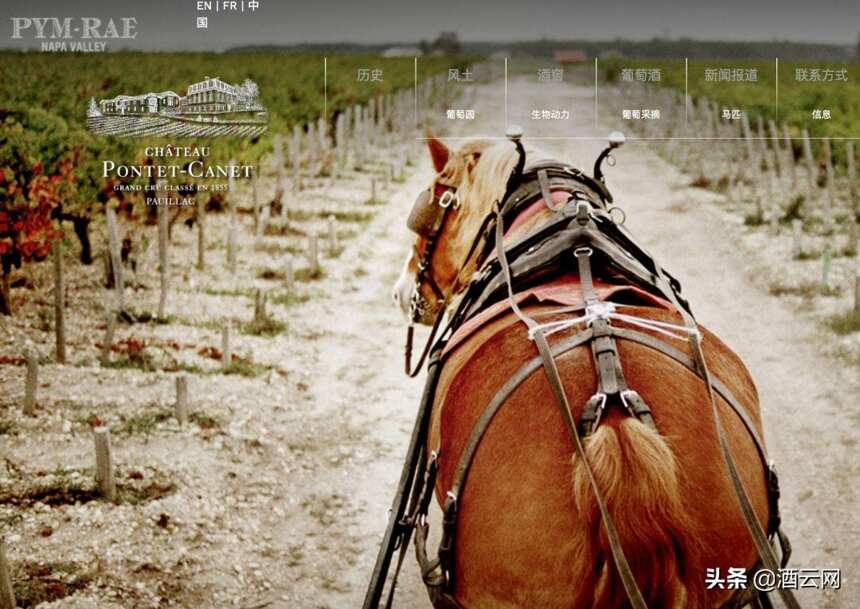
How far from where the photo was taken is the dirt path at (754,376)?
3883 mm

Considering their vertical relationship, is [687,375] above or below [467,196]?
below

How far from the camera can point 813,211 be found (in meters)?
10.6

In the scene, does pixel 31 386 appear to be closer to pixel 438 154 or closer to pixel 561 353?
pixel 438 154

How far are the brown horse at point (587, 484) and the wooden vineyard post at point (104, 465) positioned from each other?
2.10 metres

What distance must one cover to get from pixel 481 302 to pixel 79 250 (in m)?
6.51

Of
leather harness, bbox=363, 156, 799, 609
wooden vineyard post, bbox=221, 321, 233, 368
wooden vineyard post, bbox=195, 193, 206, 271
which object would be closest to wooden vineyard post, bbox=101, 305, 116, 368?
wooden vineyard post, bbox=221, 321, 233, 368

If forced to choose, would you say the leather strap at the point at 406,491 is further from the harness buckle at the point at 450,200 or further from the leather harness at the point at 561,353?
the harness buckle at the point at 450,200

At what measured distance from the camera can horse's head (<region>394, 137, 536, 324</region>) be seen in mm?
3008

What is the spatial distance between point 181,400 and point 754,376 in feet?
11.5

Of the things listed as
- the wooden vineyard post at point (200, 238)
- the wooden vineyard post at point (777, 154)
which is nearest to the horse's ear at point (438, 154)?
the wooden vineyard post at point (200, 238)

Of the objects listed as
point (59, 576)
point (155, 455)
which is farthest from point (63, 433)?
point (59, 576)

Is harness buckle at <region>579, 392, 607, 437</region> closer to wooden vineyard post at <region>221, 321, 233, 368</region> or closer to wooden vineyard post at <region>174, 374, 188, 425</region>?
wooden vineyard post at <region>174, 374, 188, 425</region>

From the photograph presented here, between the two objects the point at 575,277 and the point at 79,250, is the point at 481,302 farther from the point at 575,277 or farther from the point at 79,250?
the point at 79,250

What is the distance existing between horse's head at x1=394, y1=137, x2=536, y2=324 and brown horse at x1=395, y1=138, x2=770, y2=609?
0.97m
